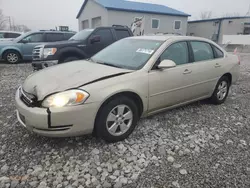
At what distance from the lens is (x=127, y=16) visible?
2241 centimetres

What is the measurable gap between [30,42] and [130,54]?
333 inches

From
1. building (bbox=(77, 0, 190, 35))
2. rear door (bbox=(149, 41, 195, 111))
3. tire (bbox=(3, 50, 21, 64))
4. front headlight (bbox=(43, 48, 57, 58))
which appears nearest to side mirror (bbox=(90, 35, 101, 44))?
front headlight (bbox=(43, 48, 57, 58))

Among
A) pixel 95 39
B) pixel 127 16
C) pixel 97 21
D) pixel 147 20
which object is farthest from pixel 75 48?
pixel 97 21

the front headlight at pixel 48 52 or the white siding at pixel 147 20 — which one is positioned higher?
the white siding at pixel 147 20

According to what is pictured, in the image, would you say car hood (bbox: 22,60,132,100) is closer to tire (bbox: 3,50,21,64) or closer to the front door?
the front door

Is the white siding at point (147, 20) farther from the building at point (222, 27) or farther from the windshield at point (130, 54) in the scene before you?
the windshield at point (130, 54)

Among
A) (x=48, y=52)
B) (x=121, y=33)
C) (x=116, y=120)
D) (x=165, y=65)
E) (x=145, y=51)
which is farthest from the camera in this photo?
(x=121, y=33)

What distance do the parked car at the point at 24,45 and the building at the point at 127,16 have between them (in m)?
11.6

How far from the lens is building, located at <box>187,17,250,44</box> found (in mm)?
29703

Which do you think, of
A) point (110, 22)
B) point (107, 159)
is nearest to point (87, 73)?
point (107, 159)

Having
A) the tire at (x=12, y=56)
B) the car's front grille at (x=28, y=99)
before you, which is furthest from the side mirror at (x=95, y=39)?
the tire at (x=12, y=56)

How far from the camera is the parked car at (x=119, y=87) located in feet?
8.36

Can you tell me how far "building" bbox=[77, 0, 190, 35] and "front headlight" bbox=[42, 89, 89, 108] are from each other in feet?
62.1

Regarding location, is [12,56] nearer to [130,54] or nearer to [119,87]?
[130,54]
